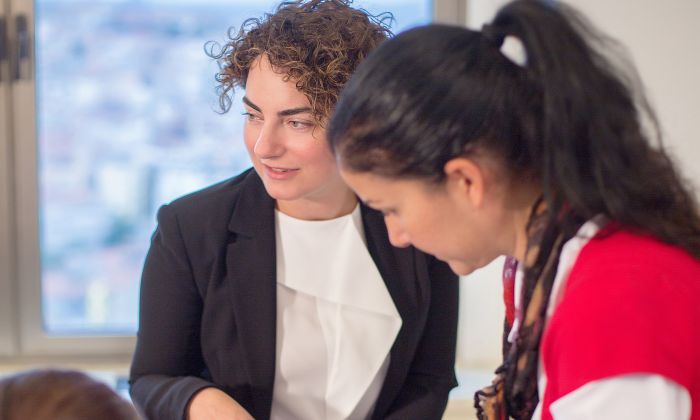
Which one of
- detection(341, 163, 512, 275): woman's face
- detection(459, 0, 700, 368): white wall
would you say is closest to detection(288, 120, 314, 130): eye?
detection(341, 163, 512, 275): woman's face

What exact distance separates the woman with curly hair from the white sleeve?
710 mm

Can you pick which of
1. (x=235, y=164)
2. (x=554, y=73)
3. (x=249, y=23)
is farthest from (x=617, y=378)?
(x=235, y=164)

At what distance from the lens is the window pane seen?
2.69m

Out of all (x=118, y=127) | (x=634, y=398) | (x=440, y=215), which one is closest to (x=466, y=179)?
(x=440, y=215)

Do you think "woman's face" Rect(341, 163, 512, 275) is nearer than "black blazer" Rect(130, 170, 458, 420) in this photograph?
Yes

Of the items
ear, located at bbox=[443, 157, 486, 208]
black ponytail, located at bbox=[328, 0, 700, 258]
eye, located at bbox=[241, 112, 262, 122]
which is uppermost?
black ponytail, located at bbox=[328, 0, 700, 258]

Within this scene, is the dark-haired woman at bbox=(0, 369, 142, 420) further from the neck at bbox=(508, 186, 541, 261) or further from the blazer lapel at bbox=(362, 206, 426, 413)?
the blazer lapel at bbox=(362, 206, 426, 413)

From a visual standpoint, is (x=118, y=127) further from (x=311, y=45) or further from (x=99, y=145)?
(x=311, y=45)

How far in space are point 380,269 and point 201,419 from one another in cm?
43

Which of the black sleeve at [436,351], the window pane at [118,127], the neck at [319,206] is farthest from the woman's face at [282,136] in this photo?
the window pane at [118,127]

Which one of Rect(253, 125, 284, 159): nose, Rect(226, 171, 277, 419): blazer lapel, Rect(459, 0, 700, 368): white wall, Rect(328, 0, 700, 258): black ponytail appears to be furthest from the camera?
Rect(459, 0, 700, 368): white wall

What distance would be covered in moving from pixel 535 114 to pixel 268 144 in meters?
0.59

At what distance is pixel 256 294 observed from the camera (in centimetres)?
155

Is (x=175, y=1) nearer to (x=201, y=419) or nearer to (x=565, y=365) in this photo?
(x=201, y=419)
